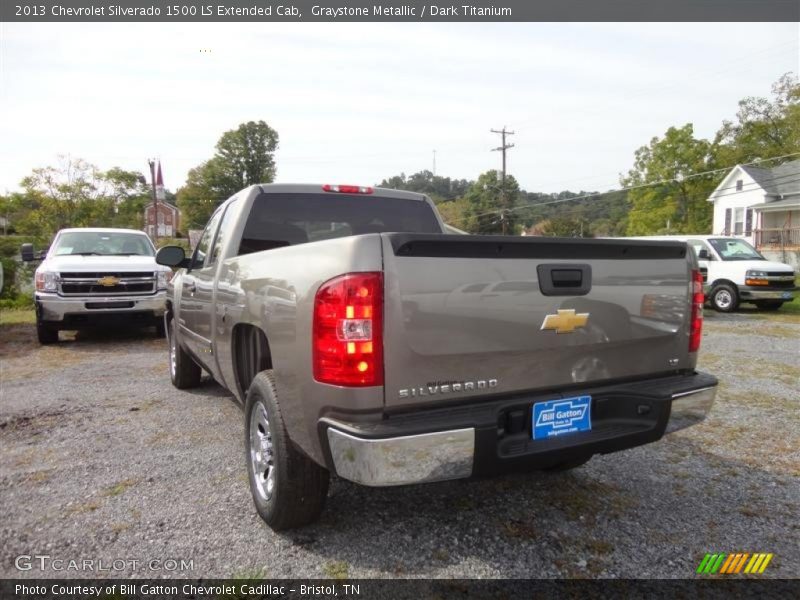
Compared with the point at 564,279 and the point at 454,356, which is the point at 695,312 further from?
the point at 454,356

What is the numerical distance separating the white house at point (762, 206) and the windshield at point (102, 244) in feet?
102

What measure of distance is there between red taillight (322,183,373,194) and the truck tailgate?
2112mm

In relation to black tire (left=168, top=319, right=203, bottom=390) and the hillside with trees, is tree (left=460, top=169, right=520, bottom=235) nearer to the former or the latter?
the hillside with trees

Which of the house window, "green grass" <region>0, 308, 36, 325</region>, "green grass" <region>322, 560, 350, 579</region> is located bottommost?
"green grass" <region>322, 560, 350, 579</region>

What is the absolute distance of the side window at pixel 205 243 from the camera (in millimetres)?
4580

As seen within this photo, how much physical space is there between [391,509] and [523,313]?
146 centimetres

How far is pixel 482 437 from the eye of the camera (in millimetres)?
2188

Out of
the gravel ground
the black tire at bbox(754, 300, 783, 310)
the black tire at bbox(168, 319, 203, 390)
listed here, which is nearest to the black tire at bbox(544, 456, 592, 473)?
the gravel ground

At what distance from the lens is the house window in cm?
3650

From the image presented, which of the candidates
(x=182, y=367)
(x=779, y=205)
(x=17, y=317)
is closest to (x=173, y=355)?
(x=182, y=367)

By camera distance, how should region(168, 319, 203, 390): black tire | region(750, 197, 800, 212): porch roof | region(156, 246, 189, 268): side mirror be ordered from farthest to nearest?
1. region(750, 197, 800, 212): porch roof
2. region(168, 319, 203, 390): black tire
3. region(156, 246, 189, 268): side mirror

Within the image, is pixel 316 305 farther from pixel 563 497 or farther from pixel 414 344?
pixel 563 497

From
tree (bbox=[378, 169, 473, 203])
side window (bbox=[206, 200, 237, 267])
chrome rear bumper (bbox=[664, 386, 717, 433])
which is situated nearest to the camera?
chrome rear bumper (bbox=[664, 386, 717, 433])

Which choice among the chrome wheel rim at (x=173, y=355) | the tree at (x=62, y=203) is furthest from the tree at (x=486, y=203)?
the chrome wheel rim at (x=173, y=355)
